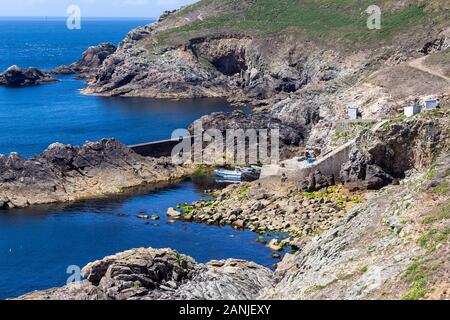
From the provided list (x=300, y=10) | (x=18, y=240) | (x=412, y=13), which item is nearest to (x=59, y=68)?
(x=300, y=10)

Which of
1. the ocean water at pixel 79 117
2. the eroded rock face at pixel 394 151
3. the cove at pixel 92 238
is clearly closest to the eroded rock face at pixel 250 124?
the ocean water at pixel 79 117

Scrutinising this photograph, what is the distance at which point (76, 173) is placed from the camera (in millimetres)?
72188

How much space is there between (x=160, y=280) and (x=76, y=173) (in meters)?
34.4

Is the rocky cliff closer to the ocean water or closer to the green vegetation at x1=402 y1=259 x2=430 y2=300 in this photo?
the green vegetation at x1=402 y1=259 x2=430 y2=300

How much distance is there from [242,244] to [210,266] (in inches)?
535

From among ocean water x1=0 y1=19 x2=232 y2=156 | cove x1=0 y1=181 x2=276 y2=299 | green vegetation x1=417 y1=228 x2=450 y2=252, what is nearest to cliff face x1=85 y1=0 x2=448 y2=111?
ocean water x1=0 y1=19 x2=232 y2=156

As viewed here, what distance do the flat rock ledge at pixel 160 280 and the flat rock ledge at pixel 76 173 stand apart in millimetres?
27175

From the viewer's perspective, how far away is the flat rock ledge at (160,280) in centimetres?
3791

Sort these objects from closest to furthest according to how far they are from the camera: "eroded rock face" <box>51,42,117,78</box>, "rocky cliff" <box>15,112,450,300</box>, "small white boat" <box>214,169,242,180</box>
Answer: "rocky cliff" <box>15,112,450,300</box>, "small white boat" <box>214,169,242,180</box>, "eroded rock face" <box>51,42,117,78</box>

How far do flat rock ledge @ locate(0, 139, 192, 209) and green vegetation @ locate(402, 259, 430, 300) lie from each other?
44.9 m

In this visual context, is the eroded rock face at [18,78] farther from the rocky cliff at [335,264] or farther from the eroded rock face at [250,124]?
the rocky cliff at [335,264]

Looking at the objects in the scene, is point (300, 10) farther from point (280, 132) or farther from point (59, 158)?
point (59, 158)

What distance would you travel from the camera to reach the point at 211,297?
123 ft

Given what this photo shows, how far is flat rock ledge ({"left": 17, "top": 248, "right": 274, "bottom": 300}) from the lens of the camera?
37906 mm
